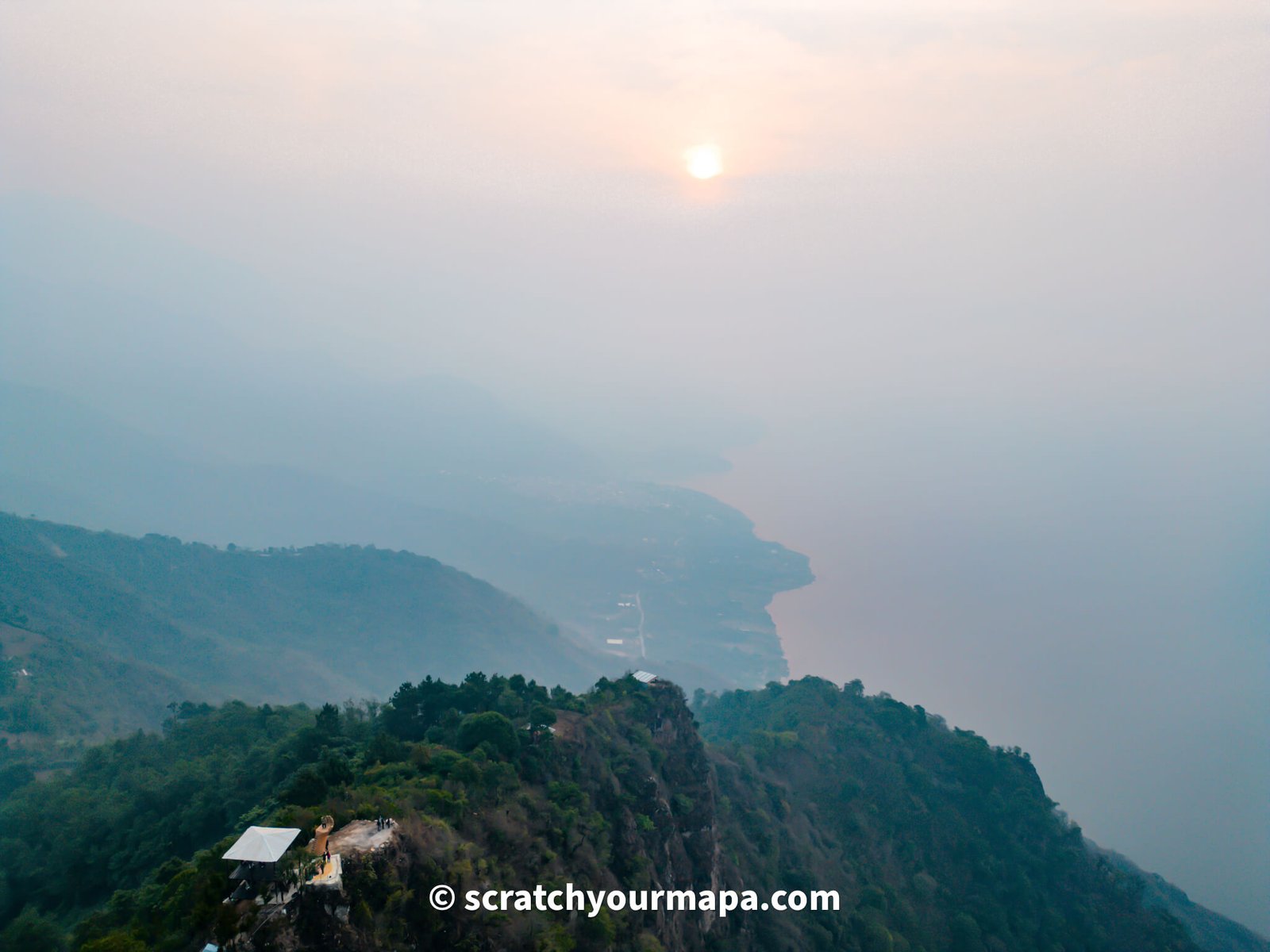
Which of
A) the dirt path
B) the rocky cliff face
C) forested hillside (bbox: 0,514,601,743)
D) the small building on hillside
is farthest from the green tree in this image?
forested hillside (bbox: 0,514,601,743)

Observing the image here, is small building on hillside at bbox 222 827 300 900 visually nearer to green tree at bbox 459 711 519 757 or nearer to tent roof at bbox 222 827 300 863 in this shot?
tent roof at bbox 222 827 300 863

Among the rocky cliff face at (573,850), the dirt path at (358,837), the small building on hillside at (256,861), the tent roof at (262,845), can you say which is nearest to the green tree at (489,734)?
the rocky cliff face at (573,850)

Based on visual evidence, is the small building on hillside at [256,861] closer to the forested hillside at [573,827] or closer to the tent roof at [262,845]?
the tent roof at [262,845]

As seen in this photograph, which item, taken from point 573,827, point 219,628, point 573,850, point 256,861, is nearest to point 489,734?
point 573,827

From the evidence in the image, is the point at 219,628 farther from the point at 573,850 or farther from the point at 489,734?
the point at 573,850

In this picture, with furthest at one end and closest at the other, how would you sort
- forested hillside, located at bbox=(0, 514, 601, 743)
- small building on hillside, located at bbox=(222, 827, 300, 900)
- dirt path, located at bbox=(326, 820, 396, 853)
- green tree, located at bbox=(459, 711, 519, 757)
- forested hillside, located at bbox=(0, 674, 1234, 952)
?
forested hillside, located at bbox=(0, 514, 601, 743), green tree, located at bbox=(459, 711, 519, 757), forested hillside, located at bbox=(0, 674, 1234, 952), dirt path, located at bbox=(326, 820, 396, 853), small building on hillside, located at bbox=(222, 827, 300, 900)

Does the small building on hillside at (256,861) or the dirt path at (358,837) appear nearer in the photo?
the small building on hillside at (256,861)
